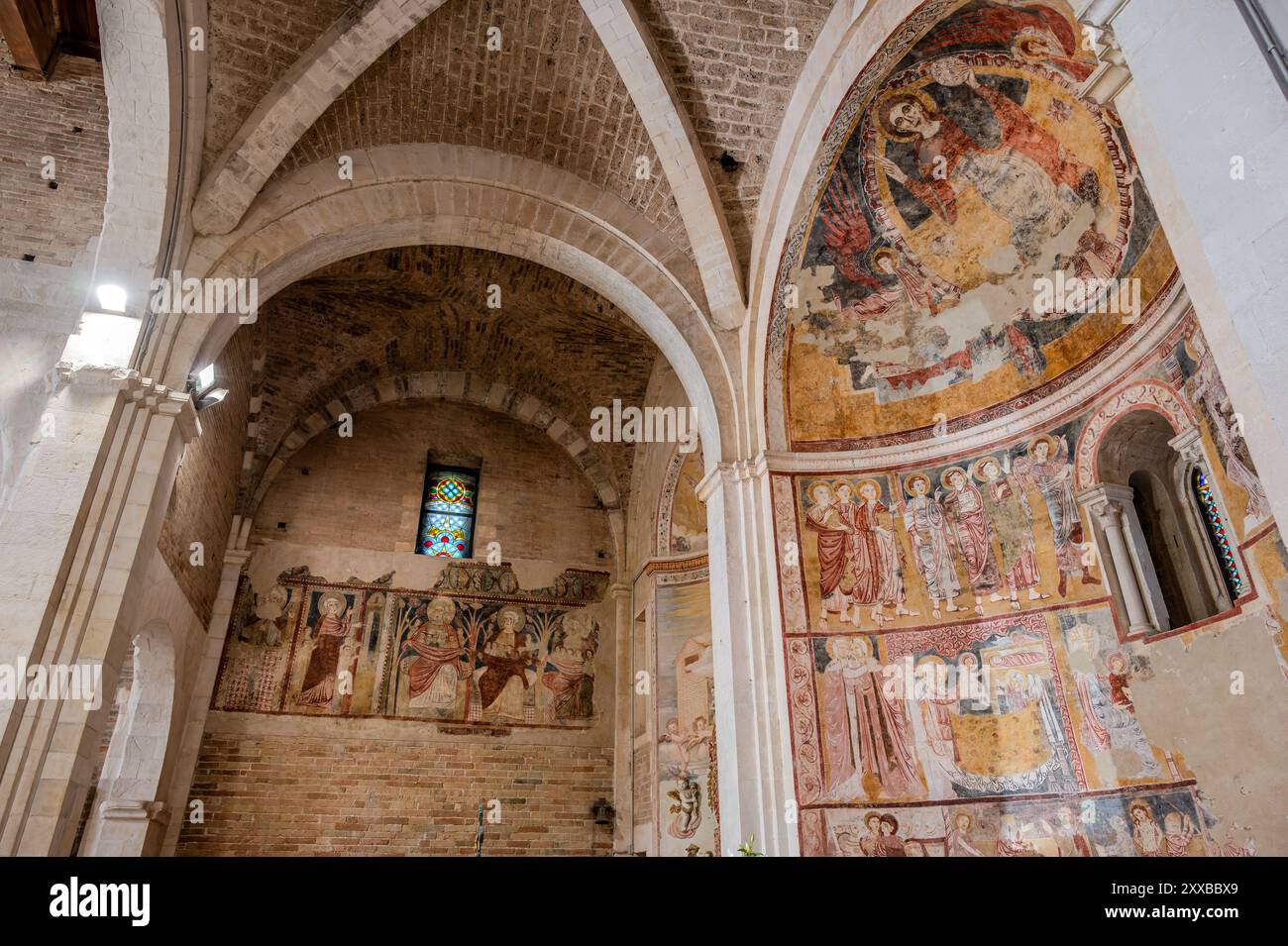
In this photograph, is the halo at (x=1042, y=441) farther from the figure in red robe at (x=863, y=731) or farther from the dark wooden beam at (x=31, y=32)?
the dark wooden beam at (x=31, y=32)

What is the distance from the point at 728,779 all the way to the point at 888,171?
605cm

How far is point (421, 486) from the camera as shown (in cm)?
1385

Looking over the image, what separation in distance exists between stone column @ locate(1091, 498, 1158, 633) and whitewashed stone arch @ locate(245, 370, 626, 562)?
827cm

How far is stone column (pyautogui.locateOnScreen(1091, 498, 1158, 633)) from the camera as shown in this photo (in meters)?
Answer: 6.56

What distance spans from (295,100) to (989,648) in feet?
27.2

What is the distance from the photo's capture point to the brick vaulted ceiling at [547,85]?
308 inches

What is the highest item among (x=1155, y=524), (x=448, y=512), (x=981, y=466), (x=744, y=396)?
(x=448, y=512)

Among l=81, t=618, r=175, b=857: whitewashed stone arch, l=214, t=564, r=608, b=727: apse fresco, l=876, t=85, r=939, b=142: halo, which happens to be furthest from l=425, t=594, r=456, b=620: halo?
l=876, t=85, r=939, b=142: halo

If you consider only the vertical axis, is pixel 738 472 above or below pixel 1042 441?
above

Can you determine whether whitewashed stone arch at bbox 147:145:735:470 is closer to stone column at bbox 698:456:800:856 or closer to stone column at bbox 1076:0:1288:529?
stone column at bbox 698:456:800:856

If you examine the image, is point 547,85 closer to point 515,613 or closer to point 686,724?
point 515,613

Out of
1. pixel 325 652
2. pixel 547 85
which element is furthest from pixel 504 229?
pixel 325 652
